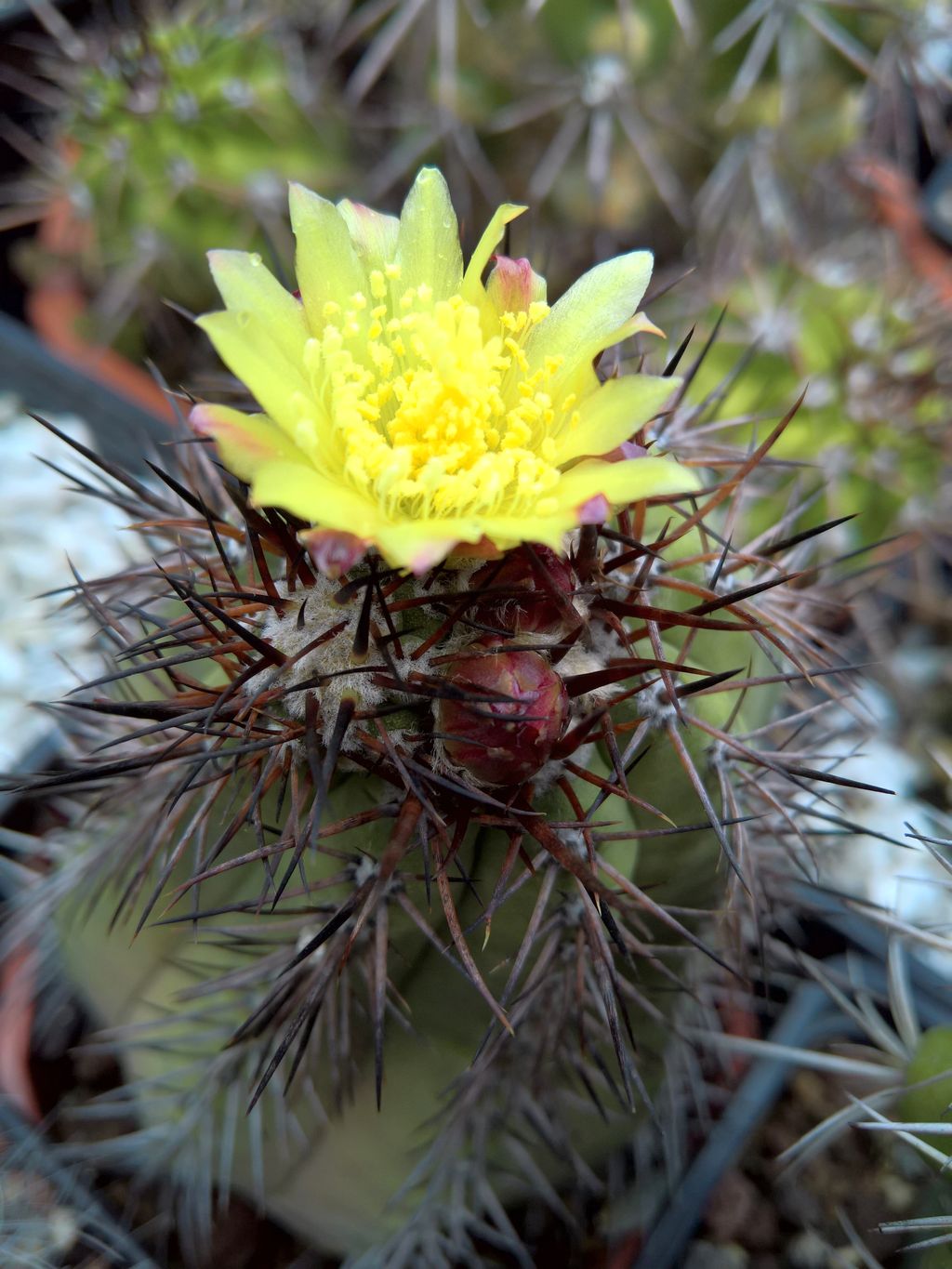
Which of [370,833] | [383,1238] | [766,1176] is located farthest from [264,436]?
[766,1176]

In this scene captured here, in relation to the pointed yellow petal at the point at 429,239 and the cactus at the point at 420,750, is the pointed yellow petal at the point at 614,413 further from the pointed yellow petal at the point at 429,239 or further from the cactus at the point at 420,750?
the pointed yellow petal at the point at 429,239

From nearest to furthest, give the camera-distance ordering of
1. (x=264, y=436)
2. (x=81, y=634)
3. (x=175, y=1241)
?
1. (x=264, y=436)
2. (x=175, y=1241)
3. (x=81, y=634)

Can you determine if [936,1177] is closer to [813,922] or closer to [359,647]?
[813,922]

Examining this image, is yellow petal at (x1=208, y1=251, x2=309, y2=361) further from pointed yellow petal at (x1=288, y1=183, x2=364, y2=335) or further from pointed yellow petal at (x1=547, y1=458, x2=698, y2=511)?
pointed yellow petal at (x1=547, y1=458, x2=698, y2=511)

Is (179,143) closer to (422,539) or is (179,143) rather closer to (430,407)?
(430,407)

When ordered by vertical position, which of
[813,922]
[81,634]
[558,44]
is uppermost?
[558,44]

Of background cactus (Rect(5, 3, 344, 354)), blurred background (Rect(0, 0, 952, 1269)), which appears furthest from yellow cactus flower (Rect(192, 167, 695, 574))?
background cactus (Rect(5, 3, 344, 354))
